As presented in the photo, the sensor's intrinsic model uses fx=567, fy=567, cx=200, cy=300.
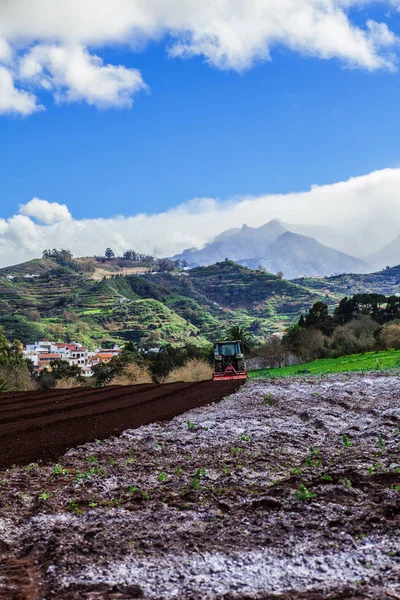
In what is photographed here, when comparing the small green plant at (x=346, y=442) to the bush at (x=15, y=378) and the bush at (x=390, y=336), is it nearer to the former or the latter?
the bush at (x=15, y=378)

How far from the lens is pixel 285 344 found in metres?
63.9

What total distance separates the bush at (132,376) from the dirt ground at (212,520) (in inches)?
1623

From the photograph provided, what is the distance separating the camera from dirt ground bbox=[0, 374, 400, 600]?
15.3 feet

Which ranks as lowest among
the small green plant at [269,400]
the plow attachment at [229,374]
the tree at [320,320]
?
the plow attachment at [229,374]

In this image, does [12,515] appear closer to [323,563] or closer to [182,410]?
[323,563]

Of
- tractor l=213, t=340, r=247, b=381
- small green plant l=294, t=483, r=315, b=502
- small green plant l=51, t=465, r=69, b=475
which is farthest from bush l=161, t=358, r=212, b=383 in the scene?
small green plant l=294, t=483, r=315, b=502

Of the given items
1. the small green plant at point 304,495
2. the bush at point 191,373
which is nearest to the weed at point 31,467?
the small green plant at point 304,495

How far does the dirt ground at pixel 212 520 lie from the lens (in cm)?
466

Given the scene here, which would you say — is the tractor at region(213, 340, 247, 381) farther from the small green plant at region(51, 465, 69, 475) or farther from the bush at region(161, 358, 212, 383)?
the small green plant at region(51, 465, 69, 475)

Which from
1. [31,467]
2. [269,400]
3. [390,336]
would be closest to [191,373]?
[390,336]

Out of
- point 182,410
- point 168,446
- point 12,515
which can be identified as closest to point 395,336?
point 182,410

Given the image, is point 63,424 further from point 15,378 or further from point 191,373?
point 191,373

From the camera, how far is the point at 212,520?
632 centimetres

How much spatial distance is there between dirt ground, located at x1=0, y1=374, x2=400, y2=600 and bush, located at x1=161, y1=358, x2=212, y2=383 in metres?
41.8
